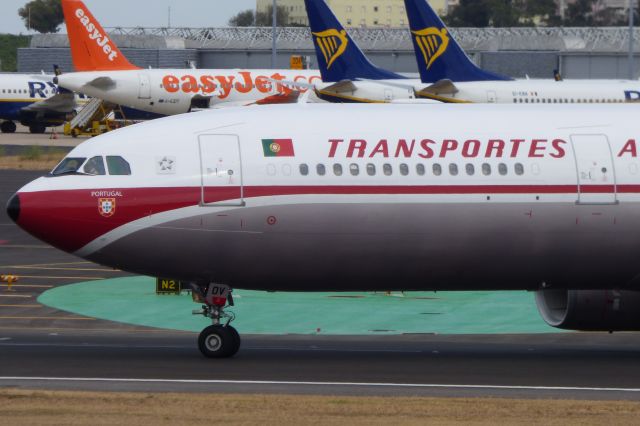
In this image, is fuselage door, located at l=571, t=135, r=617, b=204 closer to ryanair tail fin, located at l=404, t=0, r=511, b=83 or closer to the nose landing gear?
the nose landing gear

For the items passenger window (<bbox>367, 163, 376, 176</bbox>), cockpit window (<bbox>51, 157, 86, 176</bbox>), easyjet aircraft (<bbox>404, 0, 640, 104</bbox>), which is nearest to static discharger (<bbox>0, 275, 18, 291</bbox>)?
cockpit window (<bbox>51, 157, 86, 176</bbox>)

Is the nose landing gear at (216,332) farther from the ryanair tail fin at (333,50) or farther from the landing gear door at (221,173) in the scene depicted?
the ryanair tail fin at (333,50)

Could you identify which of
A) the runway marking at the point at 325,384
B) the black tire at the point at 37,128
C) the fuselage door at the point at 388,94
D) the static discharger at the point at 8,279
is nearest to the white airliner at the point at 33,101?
the black tire at the point at 37,128

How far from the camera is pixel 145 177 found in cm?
2419

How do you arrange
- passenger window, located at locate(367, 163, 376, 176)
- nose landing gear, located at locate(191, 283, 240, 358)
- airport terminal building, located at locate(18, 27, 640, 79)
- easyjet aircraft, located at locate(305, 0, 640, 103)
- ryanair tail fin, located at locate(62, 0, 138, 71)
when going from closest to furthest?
passenger window, located at locate(367, 163, 376, 176) < nose landing gear, located at locate(191, 283, 240, 358) < easyjet aircraft, located at locate(305, 0, 640, 103) < ryanair tail fin, located at locate(62, 0, 138, 71) < airport terminal building, located at locate(18, 27, 640, 79)

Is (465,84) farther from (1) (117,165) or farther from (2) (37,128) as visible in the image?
(2) (37,128)

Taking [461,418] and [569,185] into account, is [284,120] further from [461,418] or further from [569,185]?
[461,418]

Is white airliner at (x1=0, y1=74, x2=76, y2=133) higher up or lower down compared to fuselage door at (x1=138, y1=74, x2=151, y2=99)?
lower down

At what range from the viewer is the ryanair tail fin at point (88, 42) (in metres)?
96.2

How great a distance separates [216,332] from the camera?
24.9 m

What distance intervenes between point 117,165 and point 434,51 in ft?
165

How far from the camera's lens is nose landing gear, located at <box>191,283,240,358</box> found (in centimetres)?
2489

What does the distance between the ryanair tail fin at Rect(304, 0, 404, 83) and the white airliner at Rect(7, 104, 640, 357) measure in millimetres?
57911

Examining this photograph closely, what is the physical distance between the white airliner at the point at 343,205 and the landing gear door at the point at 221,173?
2cm
